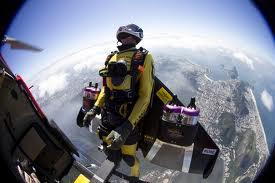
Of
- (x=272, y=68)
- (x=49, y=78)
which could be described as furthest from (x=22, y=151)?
(x=49, y=78)

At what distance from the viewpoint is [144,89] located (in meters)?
3.25

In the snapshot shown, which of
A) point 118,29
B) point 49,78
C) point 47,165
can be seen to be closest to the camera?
point 118,29

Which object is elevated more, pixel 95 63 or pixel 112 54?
pixel 112 54

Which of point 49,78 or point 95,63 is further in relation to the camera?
point 49,78

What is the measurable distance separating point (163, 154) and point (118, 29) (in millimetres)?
1635

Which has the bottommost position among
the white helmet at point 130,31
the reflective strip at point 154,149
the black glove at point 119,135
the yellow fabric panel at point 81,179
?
the yellow fabric panel at point 81,179

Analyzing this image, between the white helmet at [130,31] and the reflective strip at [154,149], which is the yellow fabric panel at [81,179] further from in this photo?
the white helmet at [130,31]

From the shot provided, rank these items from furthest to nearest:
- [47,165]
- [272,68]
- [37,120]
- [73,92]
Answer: [73,92]
[47,165]
[37,120]
[272,68]

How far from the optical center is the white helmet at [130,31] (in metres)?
3.30

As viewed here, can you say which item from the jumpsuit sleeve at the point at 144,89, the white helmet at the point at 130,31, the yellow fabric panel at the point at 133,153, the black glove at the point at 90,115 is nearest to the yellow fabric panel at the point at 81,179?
the yellow fabric panel at the point at 133,153

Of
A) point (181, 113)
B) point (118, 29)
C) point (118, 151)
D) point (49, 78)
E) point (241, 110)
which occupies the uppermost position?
point (118, 29)

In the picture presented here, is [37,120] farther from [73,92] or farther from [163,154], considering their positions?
[73,92]

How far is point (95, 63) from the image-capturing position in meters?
4.95

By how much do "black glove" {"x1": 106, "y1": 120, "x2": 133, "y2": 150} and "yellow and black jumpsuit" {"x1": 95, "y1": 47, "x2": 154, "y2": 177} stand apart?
77 millimetres
